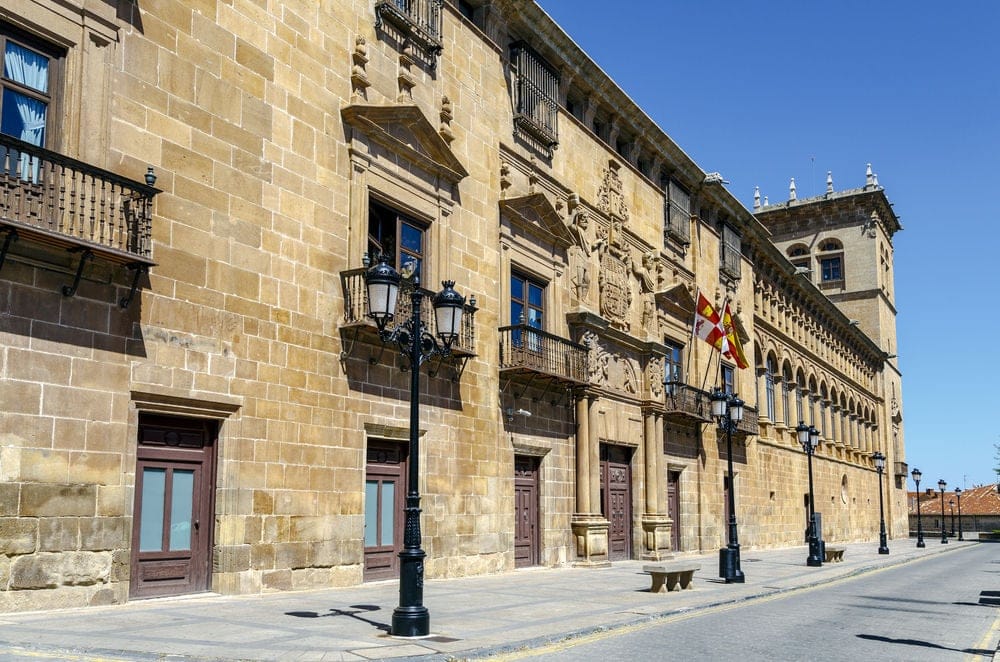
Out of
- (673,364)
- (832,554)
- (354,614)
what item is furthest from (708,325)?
(354,614)

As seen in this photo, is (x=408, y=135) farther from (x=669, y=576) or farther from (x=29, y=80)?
(x=669, y=576)

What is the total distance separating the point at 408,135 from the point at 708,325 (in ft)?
43.6

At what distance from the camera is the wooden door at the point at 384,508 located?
1638 cm

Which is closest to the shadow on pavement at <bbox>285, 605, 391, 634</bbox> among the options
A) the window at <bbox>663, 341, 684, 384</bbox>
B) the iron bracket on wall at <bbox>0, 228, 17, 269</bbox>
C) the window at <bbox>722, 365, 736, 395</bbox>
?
the iron bracket on wall at <bbox>0, 228, 17, 269</bbox>

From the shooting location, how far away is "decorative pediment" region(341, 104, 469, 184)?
16422mm

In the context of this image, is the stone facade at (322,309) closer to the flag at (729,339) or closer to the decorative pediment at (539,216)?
the decorative pediment at (539,216)

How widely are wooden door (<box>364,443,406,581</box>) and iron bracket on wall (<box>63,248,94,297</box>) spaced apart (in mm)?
6405

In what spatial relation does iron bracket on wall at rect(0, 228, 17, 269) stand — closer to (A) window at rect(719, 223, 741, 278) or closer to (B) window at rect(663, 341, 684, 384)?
(B) window at rect(663, 341, 684, 384)

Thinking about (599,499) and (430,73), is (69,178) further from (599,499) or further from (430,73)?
(599,499)

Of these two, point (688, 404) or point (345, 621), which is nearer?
point (345, 621)

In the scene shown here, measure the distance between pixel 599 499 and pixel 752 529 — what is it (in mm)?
13920

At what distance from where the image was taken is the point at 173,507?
12.8 m

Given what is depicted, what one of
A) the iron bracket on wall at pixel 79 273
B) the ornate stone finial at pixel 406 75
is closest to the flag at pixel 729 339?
the ornate stone finial at pixel 406 75

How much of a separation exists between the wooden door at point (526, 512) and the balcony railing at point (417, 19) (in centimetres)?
876
